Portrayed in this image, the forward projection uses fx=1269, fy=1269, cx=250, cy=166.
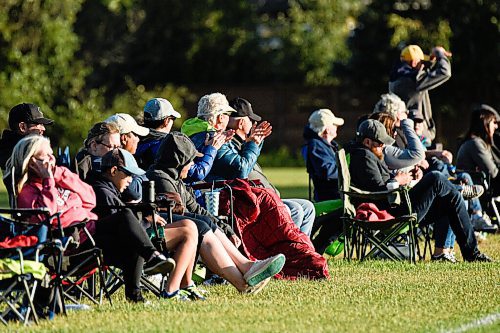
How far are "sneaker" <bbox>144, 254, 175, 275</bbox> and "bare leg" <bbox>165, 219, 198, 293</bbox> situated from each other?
A: 28cm

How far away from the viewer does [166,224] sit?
27.4 feet

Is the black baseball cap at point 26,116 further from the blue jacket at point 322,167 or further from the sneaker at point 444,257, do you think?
the sneaker at point 444,257

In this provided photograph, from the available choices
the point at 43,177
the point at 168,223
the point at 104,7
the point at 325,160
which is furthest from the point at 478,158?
the point at 104,7

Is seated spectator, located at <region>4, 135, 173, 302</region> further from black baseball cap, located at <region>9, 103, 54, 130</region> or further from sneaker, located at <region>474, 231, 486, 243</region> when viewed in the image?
sneaker, located at <region>474, 231, 486, 243</region>

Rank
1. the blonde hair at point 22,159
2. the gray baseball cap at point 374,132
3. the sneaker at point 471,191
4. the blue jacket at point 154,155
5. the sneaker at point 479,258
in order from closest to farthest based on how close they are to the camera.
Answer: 1. the blonde hair at point 22,159
2. the blue jacket at point 154,155
3. the sneaker at point 479,258
4. the gray baseball cap at point 374,132
5. the sneaker at point 471,191

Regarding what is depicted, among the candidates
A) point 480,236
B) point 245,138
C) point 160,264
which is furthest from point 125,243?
point 480,236

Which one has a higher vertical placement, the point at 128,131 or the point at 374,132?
the point at 128,131

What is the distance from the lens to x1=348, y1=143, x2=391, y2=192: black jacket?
36.0ft

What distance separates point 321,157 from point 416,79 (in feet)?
11.0

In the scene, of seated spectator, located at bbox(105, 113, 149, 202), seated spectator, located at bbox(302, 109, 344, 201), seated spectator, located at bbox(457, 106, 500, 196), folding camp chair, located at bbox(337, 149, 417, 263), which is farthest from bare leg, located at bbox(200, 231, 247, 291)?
seated spectator, located at bbox(457, 106, 500, 196)

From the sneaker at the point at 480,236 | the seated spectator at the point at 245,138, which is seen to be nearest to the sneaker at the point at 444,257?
the seated spectator at the point at 245,138

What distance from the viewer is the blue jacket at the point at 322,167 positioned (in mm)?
11648

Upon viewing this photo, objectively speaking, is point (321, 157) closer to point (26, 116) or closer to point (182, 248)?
point (26, 116)

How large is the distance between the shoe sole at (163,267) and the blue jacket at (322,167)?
13.0 ft
